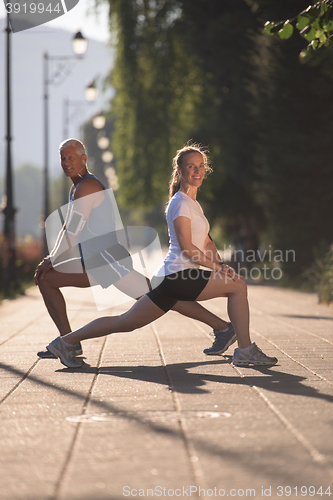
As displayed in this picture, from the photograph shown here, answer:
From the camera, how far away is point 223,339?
22.4ft

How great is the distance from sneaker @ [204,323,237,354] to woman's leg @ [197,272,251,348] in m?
0.70

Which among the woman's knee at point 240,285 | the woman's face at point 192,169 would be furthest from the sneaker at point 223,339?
the woman's face at point 192,169

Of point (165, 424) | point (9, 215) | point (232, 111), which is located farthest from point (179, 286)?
point (232, 111)

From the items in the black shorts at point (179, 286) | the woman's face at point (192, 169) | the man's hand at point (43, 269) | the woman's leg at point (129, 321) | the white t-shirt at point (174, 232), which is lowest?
the woman's leg at point (129, 321)

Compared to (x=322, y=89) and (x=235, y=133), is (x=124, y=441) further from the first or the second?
(x=235, y=133)

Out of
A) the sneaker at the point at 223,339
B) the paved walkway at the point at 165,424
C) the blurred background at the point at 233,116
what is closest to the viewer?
the paved walkway at the point at 165,424

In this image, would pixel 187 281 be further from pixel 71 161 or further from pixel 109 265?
pixel 71 161

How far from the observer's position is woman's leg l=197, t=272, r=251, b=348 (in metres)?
5.97

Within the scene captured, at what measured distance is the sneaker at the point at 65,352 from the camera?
248 inches

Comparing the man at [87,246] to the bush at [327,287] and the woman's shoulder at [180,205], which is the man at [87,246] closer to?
the woman's shoulder at [180,205]

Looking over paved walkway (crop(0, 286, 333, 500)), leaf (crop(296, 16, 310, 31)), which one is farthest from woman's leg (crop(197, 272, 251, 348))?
leaf (crop(296, 16, 310, 31))

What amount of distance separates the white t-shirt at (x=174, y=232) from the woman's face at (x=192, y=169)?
0.52 ft

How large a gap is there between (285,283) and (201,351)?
12.2 metres

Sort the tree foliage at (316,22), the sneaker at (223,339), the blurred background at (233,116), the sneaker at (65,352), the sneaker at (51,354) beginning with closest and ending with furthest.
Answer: the sneaker at (65,352)
the sneaker at (51,354)
the sneaker at (223,339)
the tree foliage at (316,22)
the blurred background at (233,116)
